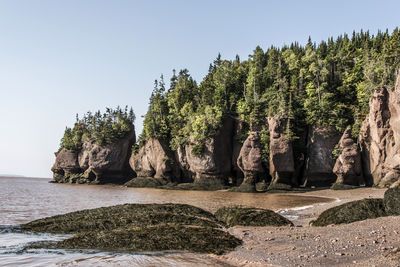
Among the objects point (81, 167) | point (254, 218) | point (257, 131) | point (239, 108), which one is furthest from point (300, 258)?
point (81, 167)

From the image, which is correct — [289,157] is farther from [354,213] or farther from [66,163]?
[66,163]

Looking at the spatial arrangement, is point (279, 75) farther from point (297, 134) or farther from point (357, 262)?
point (357, 262)

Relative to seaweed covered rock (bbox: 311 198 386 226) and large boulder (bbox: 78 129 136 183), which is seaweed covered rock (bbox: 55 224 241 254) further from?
large boulder (bbox: 78 129 136 183)

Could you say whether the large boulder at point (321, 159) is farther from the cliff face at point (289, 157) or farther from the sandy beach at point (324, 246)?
the sandy beach at point (324, 246)

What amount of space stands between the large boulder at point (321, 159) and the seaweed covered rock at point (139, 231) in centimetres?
3227

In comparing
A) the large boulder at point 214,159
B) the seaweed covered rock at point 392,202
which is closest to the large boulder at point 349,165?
the large boulder at point 214,159

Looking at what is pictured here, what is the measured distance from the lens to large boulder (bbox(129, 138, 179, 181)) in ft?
199

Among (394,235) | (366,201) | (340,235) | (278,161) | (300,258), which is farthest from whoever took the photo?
(278,161)

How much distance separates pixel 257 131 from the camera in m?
50.0

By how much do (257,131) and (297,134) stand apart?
641cm

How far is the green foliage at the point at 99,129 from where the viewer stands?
7331 centimetres

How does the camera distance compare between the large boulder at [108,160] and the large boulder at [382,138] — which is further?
the large boulder at [108,160]

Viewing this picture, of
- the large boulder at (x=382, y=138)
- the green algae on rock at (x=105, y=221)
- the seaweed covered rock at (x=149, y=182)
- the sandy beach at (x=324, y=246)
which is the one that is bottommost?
the seaweed covered rock at (x=149, y=182)

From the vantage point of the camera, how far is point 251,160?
46000 millimetres
